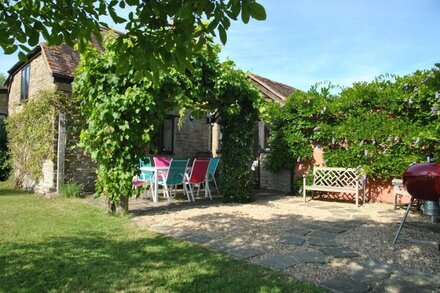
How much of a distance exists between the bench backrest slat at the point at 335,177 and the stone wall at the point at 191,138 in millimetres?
5340

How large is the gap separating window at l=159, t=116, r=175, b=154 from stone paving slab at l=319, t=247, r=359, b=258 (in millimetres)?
9084

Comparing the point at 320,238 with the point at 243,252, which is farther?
the point at 320,238

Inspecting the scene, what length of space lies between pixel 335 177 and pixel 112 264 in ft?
22.4

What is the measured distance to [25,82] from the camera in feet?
42.5

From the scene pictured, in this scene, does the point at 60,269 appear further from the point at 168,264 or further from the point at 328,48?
the point at 328,48

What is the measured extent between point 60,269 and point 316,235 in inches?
139

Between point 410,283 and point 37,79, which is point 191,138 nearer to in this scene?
point 37,79

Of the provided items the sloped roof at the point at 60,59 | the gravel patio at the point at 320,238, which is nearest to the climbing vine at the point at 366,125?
the gravel patio at the point at 320,238

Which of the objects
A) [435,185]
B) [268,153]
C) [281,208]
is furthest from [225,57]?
[435,185]

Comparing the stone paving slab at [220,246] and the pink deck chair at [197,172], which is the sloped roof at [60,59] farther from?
the stone paving slab at [220,246]

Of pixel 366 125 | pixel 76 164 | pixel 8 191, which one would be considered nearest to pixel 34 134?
pixel 76 164

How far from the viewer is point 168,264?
13.1 feet

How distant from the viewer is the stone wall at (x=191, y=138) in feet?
43.8

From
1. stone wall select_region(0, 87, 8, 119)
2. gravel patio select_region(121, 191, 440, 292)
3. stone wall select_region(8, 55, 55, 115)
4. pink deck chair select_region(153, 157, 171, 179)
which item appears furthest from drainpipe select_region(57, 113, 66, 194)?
stone wall select_region(0, 87, 8, 119)
